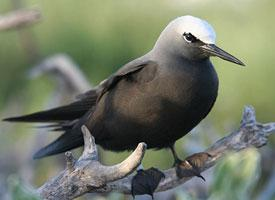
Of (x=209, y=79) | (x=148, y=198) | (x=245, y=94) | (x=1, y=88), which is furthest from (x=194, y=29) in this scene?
(x=1, y=88)

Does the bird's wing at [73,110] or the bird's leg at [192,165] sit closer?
the bird's leg at [192,165]

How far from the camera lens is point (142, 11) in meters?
6.07

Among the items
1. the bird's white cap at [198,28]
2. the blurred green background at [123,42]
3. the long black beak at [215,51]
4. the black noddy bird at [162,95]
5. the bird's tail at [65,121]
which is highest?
the bird's white cap at [198,28]

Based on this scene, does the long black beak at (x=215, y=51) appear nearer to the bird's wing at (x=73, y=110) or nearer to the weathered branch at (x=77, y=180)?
the bird's wing at (x=73, y=110)

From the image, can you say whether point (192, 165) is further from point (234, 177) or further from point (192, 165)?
point (234, 177)

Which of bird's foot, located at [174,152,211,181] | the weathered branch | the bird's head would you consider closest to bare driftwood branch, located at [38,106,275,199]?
the weathered branch

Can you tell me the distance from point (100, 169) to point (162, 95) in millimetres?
704

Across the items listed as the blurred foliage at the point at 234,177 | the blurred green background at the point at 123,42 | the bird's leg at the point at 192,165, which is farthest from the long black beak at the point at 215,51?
the blurred green background at the point at 123,42

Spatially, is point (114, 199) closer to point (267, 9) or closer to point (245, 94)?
point (245, 94)

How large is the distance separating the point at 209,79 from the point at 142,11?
3.50 metres

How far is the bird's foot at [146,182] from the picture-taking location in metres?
2.43

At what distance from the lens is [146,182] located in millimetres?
2490

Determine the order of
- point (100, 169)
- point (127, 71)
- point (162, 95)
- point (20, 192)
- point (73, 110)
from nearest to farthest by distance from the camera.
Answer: point (20, 192)
point (100, 169)
point (162, 95)
point (127, 71)
point (73, 110)

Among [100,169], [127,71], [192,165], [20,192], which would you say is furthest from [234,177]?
[127,71]
